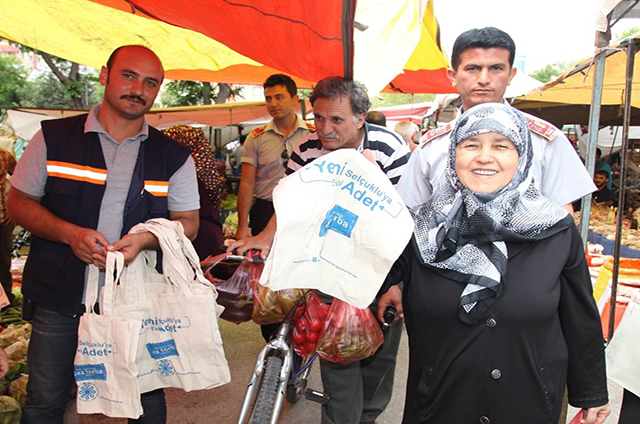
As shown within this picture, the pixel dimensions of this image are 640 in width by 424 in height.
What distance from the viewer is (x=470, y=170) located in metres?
1.74

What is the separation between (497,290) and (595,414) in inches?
26.7

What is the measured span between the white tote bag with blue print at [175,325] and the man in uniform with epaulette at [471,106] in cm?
118

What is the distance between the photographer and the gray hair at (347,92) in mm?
2906

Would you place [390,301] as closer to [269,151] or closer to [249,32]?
[249,32]

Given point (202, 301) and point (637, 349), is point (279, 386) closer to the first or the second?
point (202, 301)

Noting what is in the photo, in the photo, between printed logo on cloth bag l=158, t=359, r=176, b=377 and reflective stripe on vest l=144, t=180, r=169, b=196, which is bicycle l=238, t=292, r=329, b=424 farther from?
reflective stripe on vest l=144, t=180, r=169, b=196

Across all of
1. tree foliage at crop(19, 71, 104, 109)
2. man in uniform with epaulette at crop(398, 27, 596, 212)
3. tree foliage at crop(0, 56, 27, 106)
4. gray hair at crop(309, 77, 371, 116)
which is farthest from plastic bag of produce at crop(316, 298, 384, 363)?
tree foliage at crop(19, 71, 104, 109)

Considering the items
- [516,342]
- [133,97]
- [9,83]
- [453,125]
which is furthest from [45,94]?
[516,342]

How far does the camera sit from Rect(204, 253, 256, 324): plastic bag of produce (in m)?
2.42

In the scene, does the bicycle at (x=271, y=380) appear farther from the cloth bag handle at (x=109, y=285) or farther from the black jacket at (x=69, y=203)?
the black jacket at (x=69, y=203)

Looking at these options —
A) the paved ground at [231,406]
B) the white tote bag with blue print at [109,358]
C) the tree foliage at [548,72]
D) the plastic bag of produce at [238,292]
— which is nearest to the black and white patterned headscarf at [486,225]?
the plastic bag of produce at [238,292]

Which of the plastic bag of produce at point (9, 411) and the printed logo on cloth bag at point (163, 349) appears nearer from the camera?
the printed logo on cloth bag at point (163, 349)

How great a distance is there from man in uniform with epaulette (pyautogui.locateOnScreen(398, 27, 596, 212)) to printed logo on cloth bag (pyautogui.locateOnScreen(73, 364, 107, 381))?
1624 mm

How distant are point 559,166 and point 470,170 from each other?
0.74 metres
